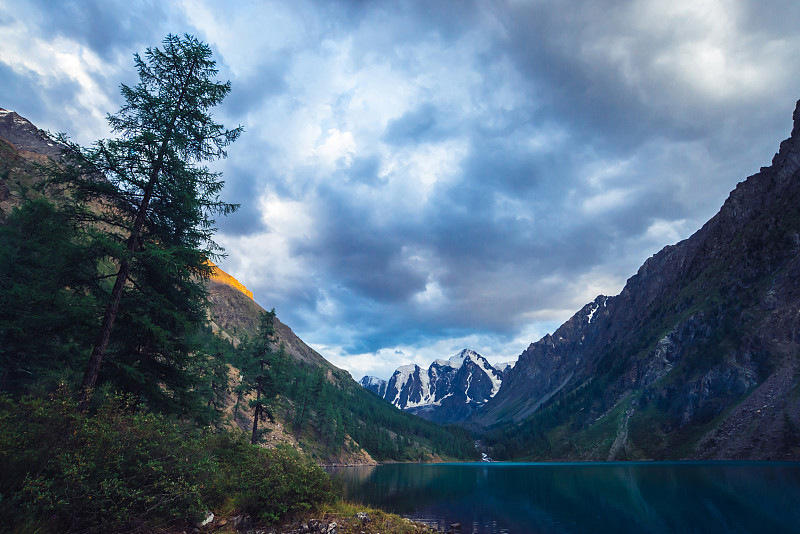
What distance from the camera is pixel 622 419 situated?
7170 inches

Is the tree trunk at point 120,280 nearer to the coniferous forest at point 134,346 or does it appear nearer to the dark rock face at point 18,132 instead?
the coniferous forest at point 134,346

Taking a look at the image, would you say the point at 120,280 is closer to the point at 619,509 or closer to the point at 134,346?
the point at 134,346

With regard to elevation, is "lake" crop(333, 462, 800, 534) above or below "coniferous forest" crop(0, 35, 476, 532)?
below

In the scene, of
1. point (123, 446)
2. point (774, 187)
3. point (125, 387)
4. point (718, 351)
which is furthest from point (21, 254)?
point (774, 187)

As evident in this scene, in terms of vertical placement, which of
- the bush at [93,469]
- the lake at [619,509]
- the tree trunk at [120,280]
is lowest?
the lake at [619,509]

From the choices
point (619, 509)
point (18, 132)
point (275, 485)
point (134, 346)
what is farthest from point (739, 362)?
point (18, 132)

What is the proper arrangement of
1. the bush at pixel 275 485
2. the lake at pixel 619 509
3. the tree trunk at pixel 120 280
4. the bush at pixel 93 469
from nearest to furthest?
the bush at pixel 93 469
the tree trunk at pixel 120 280
the bush at pixel 275 485
the lake at pixel 619 509

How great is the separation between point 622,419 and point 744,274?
86779 mm

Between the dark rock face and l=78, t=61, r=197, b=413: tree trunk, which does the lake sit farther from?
the dark rock face

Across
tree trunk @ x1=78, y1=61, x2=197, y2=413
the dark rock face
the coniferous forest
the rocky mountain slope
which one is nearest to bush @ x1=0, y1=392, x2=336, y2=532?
the coniferous forest

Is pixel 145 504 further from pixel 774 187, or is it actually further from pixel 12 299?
pixel 774 187

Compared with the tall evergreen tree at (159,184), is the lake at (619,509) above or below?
below

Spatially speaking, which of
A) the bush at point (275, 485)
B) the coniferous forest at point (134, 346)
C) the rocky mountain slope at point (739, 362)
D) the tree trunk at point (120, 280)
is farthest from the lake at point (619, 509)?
the rocky mountain slope at point (739, 362)

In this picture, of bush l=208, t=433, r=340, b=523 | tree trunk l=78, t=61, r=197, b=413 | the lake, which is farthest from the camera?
the lake
